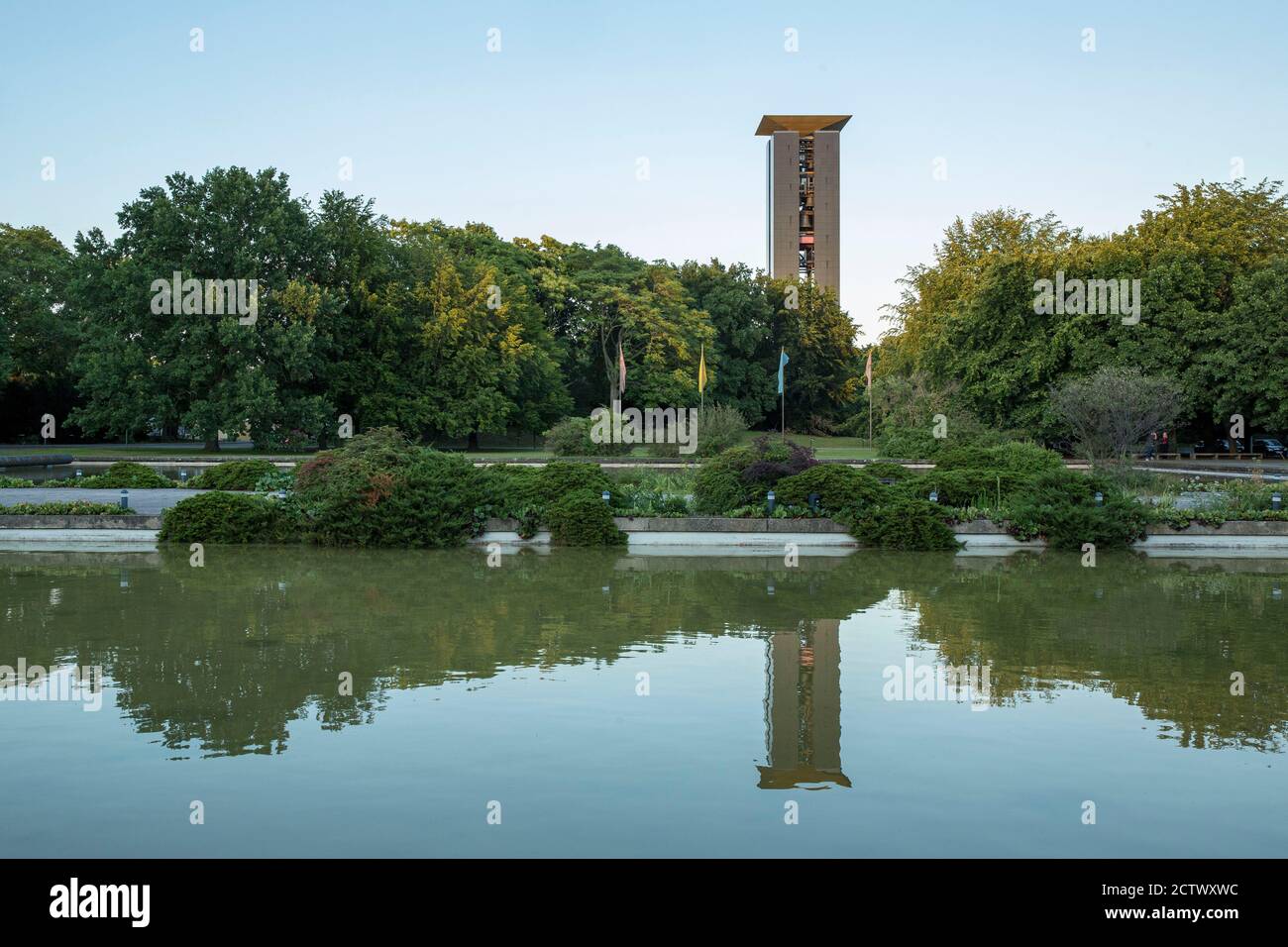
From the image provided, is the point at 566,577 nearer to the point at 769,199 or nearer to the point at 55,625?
the point at 55,625

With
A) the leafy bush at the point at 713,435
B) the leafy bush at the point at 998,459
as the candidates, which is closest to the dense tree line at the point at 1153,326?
the leafy bush at the point at 713,435

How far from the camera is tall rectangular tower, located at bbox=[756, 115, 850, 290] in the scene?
94438mm

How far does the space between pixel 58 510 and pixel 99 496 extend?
5006 millimetres

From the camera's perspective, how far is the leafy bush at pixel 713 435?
3784 centimetres

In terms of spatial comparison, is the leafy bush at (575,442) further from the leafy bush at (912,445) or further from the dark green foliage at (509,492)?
the dark green foliage at (509,492)

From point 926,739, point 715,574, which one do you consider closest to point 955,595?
point 715,574

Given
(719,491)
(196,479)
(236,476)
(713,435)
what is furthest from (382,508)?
(713,435)

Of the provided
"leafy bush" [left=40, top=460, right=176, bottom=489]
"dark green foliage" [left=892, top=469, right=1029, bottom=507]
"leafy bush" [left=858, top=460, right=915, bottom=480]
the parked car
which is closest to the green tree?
"leafy bush" [left=40, top=460, right=176, bottom=489]

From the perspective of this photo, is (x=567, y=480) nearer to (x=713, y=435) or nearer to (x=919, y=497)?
(x=919, y=497)

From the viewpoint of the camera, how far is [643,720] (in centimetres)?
820

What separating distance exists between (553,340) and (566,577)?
44.2 m

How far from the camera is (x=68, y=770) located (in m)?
7.04

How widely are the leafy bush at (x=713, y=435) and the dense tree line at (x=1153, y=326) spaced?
7.91 m

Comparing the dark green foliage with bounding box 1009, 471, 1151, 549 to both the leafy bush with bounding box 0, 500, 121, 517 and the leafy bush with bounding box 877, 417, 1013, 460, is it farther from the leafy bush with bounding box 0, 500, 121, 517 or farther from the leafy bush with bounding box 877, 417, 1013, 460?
the leafy bush with bounding box 877, 417, 1013, 460
